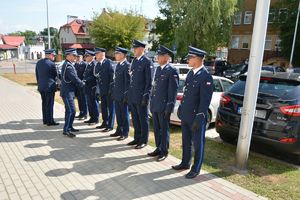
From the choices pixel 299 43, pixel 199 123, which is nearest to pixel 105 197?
pixel 199 123

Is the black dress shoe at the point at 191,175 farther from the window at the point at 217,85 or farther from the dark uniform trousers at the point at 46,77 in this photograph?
the dark uniform trousers at the point at 46,77

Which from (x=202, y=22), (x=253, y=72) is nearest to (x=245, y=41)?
(x=202, y=22)

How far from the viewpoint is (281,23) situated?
98.2ft

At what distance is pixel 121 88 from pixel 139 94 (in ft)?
2.30

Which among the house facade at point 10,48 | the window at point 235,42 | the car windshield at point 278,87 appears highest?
the window at point 235,42

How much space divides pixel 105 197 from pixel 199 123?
1.75 m

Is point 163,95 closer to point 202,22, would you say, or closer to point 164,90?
point 164,90

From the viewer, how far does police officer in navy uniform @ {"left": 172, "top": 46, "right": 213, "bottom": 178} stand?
436cm

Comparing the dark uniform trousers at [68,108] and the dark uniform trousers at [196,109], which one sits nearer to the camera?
the dark uniform trousers at [196,109]

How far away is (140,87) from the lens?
5812 mm

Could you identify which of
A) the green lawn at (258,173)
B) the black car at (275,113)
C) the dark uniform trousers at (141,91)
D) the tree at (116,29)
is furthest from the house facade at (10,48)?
the black car at (275,113)

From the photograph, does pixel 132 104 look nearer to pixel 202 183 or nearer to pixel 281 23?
pixel 202 183

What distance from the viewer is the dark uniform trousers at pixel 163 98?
16.6 ft

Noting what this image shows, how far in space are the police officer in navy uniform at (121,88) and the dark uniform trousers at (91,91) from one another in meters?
1.42
